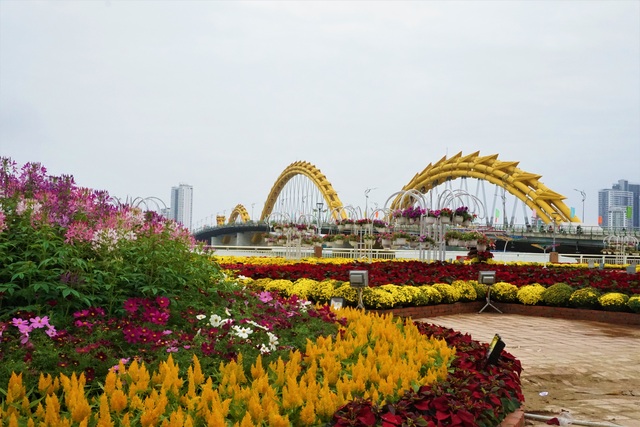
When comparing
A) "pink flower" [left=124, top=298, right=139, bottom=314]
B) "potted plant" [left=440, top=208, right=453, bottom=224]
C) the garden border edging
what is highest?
"potted plant" [left=440, top=208, right=453, bottom=224]

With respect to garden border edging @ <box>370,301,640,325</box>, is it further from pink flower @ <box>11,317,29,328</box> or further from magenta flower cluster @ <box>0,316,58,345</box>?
pink flower @ <box>11,317,29,328</box>

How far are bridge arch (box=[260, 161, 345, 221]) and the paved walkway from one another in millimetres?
59239

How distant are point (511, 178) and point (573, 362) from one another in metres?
60.9

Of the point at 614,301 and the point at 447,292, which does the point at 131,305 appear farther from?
the point at 614,301

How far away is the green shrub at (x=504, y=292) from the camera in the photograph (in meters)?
14.1

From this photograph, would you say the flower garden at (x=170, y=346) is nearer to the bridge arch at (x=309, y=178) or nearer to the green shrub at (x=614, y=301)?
the green shrub at (x=614, y=301)

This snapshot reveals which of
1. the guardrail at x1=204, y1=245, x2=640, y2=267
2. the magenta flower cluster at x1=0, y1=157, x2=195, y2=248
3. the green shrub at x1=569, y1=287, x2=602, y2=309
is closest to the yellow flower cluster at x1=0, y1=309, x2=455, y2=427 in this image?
the magenta flower cluster at x1=0, y1=157, x2=195, y2=248

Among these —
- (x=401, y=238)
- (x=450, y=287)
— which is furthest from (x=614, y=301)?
(x=401, y=238)

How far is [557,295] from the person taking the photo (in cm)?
1348

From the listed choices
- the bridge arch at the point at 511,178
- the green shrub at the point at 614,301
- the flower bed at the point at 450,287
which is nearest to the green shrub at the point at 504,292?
the flower bed at the point at 450,287

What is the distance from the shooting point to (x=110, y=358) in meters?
4.29

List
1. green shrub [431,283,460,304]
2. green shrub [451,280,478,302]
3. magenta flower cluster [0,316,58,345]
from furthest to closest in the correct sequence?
1. green shrub [451,280,478,302]
2. green shrub [431,283,460,304]
3. magenta flower cluster [0,316,58,345]

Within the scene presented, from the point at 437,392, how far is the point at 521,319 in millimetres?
9319

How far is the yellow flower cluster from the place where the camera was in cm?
348
